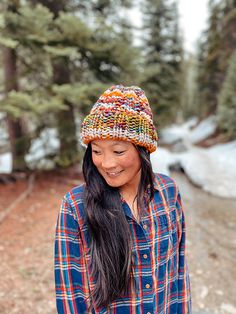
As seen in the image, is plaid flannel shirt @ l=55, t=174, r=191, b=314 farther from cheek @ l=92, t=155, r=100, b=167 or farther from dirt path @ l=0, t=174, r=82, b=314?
dirt path @ l=0, t=174, r=82, b=314

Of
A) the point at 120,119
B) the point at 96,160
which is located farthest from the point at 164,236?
the point at 120,119

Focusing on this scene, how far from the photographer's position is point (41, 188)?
20.4 ft

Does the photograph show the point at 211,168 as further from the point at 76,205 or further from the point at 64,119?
the point at 76,205

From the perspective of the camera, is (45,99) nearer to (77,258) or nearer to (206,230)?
(206,230)

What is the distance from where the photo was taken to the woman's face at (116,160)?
4.25 ft

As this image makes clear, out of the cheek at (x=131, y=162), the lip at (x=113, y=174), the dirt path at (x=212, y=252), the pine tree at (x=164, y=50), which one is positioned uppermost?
the pine tree at (x=164, y=50)

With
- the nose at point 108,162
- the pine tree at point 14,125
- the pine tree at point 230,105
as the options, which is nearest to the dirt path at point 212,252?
the nose at point 108,162

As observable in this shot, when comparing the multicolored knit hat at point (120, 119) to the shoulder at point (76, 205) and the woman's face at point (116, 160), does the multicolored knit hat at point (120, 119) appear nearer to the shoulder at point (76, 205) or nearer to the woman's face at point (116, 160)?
the woman's face at point (116, 160)

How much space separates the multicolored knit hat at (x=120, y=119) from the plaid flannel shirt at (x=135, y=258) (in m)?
0.35

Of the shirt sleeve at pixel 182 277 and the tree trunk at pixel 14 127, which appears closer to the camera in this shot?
the shirt sleeve at pixel 182 277

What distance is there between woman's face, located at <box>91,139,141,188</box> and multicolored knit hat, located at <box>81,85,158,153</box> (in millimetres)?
43

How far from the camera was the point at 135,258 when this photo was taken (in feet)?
4.51

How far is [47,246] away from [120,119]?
3388 mm

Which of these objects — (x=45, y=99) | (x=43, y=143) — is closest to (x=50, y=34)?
(x=45, y=99)
